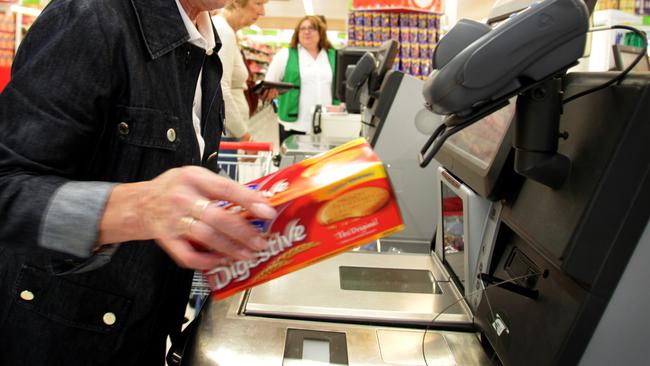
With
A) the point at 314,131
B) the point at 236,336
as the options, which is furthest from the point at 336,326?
the point at 314,131

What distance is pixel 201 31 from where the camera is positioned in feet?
3.57

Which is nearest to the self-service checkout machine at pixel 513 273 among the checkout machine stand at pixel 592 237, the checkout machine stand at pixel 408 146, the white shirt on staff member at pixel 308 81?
the checkout machine stand at pixel 592 237

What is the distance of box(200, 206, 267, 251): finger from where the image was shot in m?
0.52

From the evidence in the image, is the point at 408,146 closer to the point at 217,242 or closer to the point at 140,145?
the point at 140,145

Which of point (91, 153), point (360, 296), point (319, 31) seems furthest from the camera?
point (319, 31)

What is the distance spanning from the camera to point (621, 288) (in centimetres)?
57

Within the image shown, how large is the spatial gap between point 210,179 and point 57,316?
496 millimetres

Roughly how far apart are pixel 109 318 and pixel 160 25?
521 mm

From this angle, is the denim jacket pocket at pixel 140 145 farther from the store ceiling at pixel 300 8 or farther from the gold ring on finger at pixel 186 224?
the store ceiling at pixel 300 8

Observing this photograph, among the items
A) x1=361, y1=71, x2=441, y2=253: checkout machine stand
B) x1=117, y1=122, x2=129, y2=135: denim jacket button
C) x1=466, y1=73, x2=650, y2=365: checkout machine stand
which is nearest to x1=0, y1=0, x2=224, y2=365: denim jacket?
x1=117, y1=122, x2=129, y2=135: denim jacket button

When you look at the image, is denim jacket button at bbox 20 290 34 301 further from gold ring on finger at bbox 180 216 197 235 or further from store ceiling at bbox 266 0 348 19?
store ceiling at bbox 266 0 348 19

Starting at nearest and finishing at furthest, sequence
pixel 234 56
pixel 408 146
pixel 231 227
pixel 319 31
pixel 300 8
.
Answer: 1. pixel 231 227
2. pixel 408 146
3. pixel 234 56
4. pixel 319 31
5. pixel 300 8

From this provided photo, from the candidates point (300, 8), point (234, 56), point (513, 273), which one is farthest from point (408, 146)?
point (300, 8)

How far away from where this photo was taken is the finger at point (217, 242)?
0.52 m
